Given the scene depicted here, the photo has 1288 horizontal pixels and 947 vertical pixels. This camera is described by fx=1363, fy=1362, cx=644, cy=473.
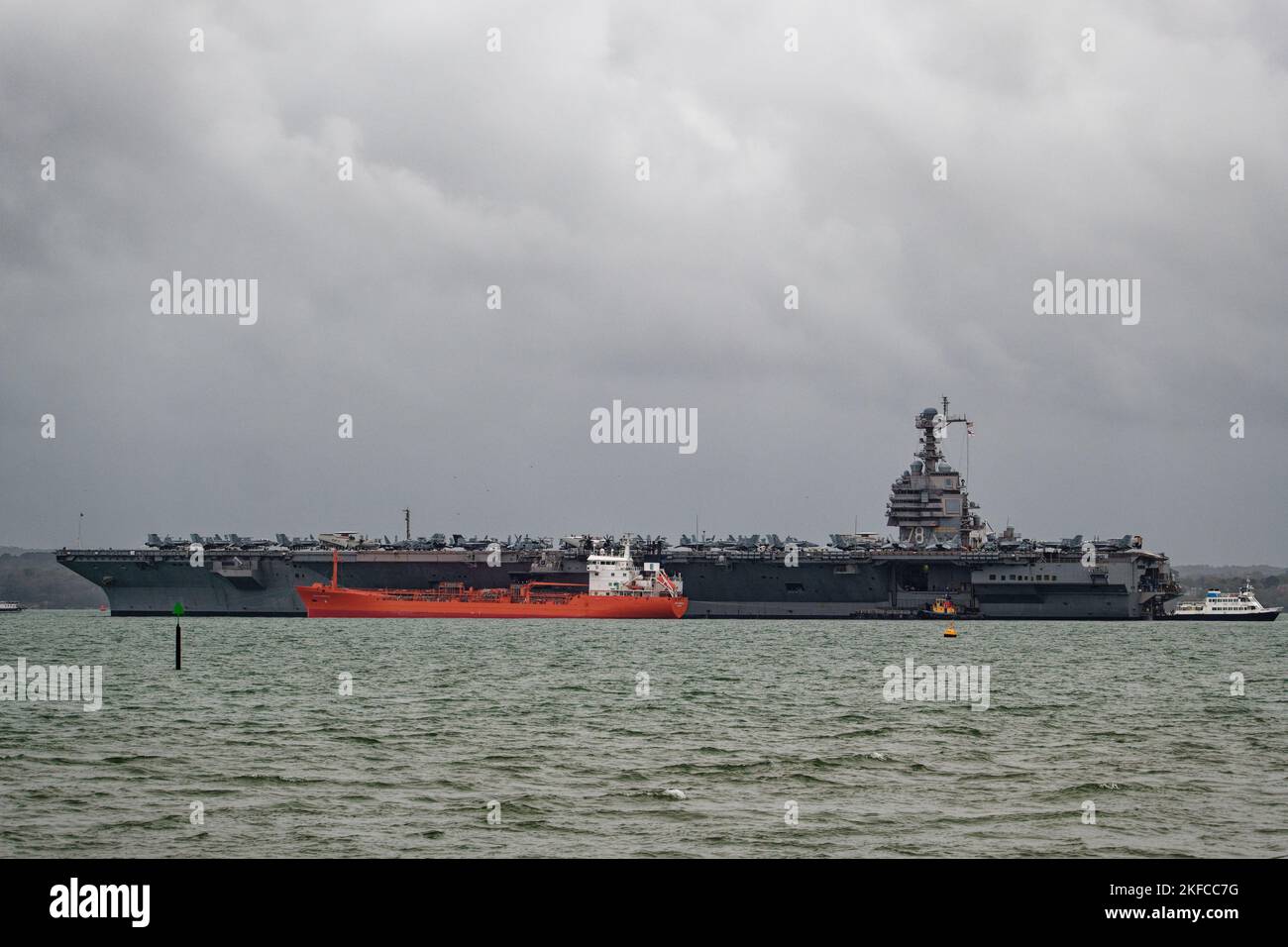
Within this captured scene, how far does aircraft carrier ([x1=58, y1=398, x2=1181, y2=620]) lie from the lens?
275 feet

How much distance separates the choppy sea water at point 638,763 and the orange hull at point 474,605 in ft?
123

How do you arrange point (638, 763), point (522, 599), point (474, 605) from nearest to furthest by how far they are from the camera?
point (638, 763) < point (474, 605) < point (522, 599)

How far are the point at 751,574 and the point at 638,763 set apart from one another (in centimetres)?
6304

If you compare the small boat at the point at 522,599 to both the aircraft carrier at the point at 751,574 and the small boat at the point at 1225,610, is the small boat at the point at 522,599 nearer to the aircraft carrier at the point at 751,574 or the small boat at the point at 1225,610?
the aircraft carrier at the point at 751,574

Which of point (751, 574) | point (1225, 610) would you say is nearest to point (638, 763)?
point (751, 574)

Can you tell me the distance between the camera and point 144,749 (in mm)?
22906

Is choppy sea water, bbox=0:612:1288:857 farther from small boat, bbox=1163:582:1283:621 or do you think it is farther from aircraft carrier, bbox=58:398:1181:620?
small boat, bbox=1163:582:1283:621

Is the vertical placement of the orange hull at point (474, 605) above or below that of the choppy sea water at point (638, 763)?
below

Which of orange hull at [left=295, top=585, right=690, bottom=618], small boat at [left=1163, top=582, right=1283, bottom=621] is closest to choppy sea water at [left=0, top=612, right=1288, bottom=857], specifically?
orange hull at [left=295, top=585, right=690, bottom=618]

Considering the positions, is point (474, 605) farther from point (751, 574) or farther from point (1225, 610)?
point (1225, 610)

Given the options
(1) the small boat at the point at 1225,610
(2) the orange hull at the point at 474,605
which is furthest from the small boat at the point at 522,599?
(1) the small boat at the point at 1225,610

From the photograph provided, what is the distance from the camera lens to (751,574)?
84.4 m

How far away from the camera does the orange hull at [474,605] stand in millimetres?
83125
